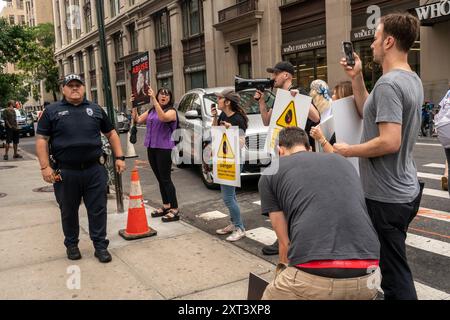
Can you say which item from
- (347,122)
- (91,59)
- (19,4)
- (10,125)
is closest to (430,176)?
(347,122)

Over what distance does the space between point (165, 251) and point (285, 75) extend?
2253mm

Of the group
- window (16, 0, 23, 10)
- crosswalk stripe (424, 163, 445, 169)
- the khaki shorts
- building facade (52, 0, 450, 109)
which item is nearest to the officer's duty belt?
the khaki shorts

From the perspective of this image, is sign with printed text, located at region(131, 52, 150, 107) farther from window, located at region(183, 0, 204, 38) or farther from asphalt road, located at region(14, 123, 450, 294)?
window, located at region(183, 0, 204, 38)

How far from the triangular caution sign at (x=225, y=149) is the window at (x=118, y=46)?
3934cm

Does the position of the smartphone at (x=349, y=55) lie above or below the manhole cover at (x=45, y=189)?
above

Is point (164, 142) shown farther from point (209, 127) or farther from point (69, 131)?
point (209, 127)

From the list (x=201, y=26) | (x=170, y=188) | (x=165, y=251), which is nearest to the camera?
(x=165, y=251)

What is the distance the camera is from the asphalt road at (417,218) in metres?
4.43

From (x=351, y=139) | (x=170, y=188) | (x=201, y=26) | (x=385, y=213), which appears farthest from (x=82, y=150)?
(x=201, y=26)

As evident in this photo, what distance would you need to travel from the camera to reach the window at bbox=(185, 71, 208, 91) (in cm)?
2969

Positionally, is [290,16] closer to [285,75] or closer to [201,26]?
[201,26]

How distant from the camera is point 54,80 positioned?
217 feet

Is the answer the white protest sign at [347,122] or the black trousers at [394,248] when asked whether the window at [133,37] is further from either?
the black trousers at [394,248]

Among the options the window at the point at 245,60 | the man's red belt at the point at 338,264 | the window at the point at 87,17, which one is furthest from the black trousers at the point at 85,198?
the window at the point at 87,17
